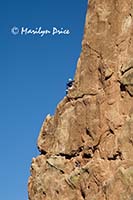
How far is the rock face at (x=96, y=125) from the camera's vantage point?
297ft

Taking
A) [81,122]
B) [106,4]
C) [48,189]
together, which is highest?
[106,4]

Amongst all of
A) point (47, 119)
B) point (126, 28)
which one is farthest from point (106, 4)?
point (47, 119)

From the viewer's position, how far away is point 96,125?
95.9 m

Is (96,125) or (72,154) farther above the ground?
(96,125)

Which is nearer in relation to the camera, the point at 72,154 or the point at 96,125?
the point at 96,125

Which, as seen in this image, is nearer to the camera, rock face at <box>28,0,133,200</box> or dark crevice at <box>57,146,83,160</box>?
rock face at <box>28,0,133,200</box>

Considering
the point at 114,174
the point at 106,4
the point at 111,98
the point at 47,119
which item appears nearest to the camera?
the point at 114,174

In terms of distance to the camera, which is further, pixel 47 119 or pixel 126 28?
pixel 47 119

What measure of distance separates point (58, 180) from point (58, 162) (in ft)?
10.6

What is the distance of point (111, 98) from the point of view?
96.2 metres

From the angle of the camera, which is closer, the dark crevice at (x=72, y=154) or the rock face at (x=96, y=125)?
the rock face at (x=96, y=125)

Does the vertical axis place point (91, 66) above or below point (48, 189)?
above

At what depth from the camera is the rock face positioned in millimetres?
90500

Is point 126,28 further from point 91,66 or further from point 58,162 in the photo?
point 58,162
